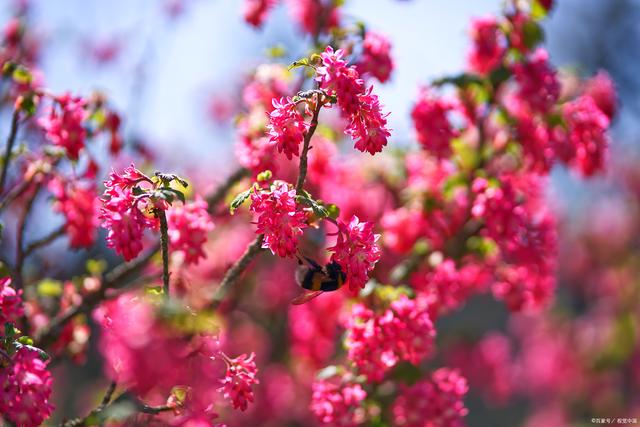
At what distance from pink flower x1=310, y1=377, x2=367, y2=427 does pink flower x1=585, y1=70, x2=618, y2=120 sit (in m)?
2.19

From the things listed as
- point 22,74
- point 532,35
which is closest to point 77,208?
point 22,74

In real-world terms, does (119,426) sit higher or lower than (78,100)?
lower

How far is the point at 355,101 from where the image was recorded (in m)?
2.30

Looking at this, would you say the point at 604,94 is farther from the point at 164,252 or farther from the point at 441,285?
the point at 164,252

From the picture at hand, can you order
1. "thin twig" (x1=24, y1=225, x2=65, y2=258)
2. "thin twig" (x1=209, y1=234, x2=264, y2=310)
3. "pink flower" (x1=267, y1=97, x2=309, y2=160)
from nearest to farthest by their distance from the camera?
"pink flower" (x1=267, y1=97, x2=309, y2=160) < "thin twig" (x1=209, y1=234, x2=264, y2=310) < "thin twig" (x1=24, y1=225, x2=65, y2=258)

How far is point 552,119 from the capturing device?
366 cm

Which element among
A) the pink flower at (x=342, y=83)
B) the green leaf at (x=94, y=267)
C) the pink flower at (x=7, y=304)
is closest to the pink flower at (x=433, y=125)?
the pink flower at (x=342, y=83)

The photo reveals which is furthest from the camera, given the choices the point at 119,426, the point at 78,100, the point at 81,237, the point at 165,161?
the point at 165,161

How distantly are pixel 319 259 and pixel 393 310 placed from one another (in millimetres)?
1831

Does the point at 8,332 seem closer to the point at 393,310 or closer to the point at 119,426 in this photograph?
the point at 119,426

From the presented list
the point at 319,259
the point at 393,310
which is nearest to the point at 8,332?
the point at 393,310

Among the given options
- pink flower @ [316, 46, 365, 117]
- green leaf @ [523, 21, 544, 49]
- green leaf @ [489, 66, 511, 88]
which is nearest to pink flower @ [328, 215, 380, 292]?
pink flower @ [316, 46, 365, 117]

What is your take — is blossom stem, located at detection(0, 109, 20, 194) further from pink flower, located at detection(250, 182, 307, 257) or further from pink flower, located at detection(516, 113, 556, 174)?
pink flower, located at detection(516, 113, 556, 174)

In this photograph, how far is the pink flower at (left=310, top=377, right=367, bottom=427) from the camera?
121 inches
